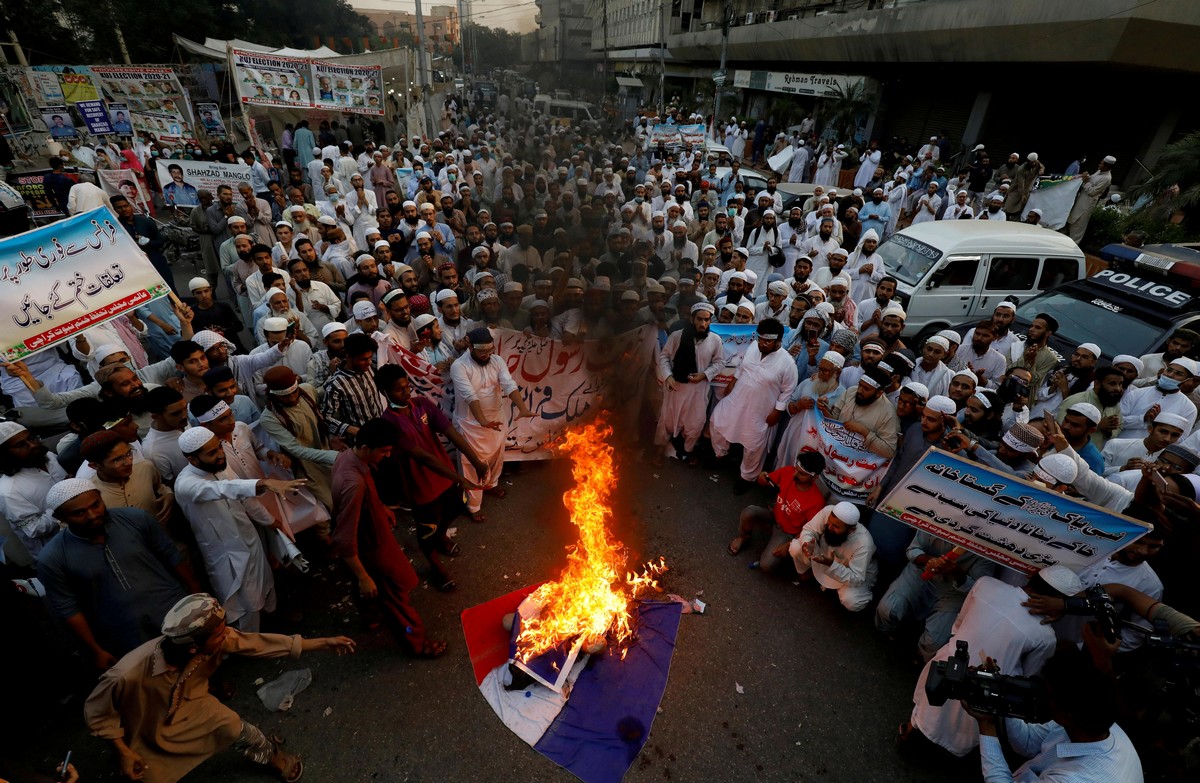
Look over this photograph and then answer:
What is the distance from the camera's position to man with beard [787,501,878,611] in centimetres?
479

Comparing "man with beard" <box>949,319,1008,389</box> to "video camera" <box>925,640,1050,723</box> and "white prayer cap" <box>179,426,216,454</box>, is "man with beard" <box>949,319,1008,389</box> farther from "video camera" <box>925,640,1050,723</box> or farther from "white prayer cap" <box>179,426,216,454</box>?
"white prayer cap" <box>179,426,216,454</box>

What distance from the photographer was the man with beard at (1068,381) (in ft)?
19.9

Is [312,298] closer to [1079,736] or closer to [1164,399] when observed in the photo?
[1079,736]

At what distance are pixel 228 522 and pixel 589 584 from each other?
2.81 m

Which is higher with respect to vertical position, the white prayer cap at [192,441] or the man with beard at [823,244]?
the white prayer cap at [192,441]

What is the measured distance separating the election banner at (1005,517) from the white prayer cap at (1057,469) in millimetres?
457

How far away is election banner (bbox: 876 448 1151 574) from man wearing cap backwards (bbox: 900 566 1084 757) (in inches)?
11.6

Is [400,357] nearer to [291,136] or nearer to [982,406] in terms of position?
[982,406]

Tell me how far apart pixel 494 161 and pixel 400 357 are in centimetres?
1383

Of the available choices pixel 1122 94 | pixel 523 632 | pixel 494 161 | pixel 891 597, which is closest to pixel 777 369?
pixel 891 597

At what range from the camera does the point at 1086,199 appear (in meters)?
14.0

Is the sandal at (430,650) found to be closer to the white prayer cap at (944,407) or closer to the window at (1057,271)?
the white prayer cap at (944,407)

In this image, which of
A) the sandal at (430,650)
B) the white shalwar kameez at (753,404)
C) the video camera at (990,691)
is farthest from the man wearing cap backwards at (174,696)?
the white shalwar kameez at (753,404)

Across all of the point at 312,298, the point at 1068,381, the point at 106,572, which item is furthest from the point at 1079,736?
the point at 312,298
